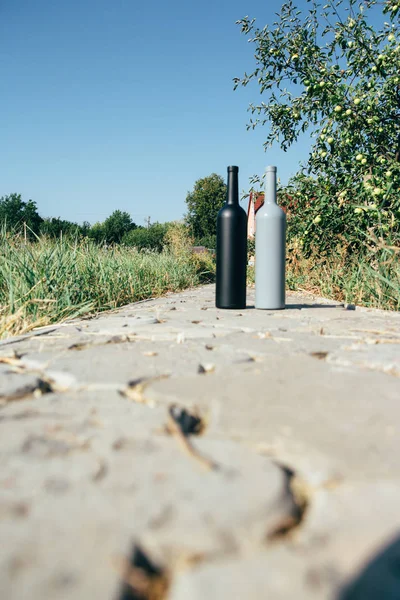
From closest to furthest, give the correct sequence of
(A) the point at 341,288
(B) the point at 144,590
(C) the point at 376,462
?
(B) the point at 144,590, (C) the point at 376,462, (A) the point at 341,288

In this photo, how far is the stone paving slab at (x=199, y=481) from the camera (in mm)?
425

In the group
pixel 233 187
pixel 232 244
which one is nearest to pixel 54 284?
pixel 232 244

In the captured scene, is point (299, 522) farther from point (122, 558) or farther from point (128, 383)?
point (128, 383)

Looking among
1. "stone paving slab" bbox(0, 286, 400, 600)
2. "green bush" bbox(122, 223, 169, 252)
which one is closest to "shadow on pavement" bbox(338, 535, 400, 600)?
"stone paving slab" bbox(0, 286, 400, 600)

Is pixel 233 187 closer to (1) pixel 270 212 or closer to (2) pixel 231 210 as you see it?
(2) pixel 231 210

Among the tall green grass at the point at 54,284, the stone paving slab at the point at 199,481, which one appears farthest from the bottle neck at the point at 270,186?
the stone paving slab at the point at 199,481

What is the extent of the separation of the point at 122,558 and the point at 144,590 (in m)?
0.04

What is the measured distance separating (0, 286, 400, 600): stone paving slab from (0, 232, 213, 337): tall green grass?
48.7 inches

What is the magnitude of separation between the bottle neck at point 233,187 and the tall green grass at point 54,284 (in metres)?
1.08

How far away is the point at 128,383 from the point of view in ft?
3.47

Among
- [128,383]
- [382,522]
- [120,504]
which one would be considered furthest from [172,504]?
[128,383]

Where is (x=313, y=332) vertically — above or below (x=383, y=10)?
below

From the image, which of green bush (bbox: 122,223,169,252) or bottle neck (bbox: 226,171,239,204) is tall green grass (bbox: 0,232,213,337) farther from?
green bush (bbox: 122,223,169,252)

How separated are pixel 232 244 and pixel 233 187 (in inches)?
13.1
